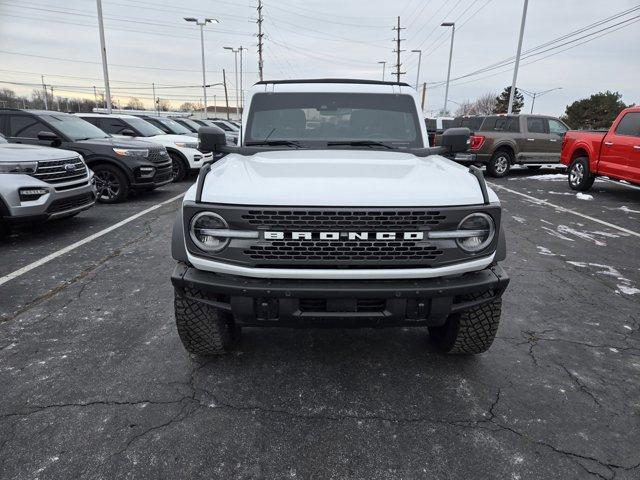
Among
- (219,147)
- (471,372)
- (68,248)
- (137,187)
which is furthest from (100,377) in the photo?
(137,187)

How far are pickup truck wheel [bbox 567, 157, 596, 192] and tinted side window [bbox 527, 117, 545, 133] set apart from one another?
360 centimetres

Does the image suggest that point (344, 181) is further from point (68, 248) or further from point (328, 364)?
point (68, 248)

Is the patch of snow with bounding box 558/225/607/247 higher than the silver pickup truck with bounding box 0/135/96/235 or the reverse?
the reverse

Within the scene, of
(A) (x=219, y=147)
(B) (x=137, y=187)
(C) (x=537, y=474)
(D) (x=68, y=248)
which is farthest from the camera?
(B) (x=137, y=187)

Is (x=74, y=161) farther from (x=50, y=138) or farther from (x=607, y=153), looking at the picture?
(x=607, y=153)

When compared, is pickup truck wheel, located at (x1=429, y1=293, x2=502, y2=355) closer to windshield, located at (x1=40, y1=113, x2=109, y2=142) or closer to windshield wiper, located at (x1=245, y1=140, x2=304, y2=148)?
windshield wiper, located at (x1=245, y1=140, x2=304, y2=148)

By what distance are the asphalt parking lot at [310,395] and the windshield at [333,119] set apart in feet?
5.48

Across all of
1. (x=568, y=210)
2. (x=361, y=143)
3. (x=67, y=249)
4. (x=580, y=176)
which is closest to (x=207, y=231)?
(x=361, y=143)

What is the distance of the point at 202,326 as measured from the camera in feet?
9.18

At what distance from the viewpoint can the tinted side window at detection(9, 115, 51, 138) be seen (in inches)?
322

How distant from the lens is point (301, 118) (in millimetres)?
3885

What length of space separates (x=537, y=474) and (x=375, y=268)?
50.8 inches

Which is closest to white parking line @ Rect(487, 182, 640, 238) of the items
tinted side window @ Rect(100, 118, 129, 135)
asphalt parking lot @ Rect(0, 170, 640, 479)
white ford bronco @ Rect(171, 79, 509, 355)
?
asphalt parking lot @ Rect(0, 170, 640, 479)

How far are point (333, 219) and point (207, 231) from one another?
71 cm
